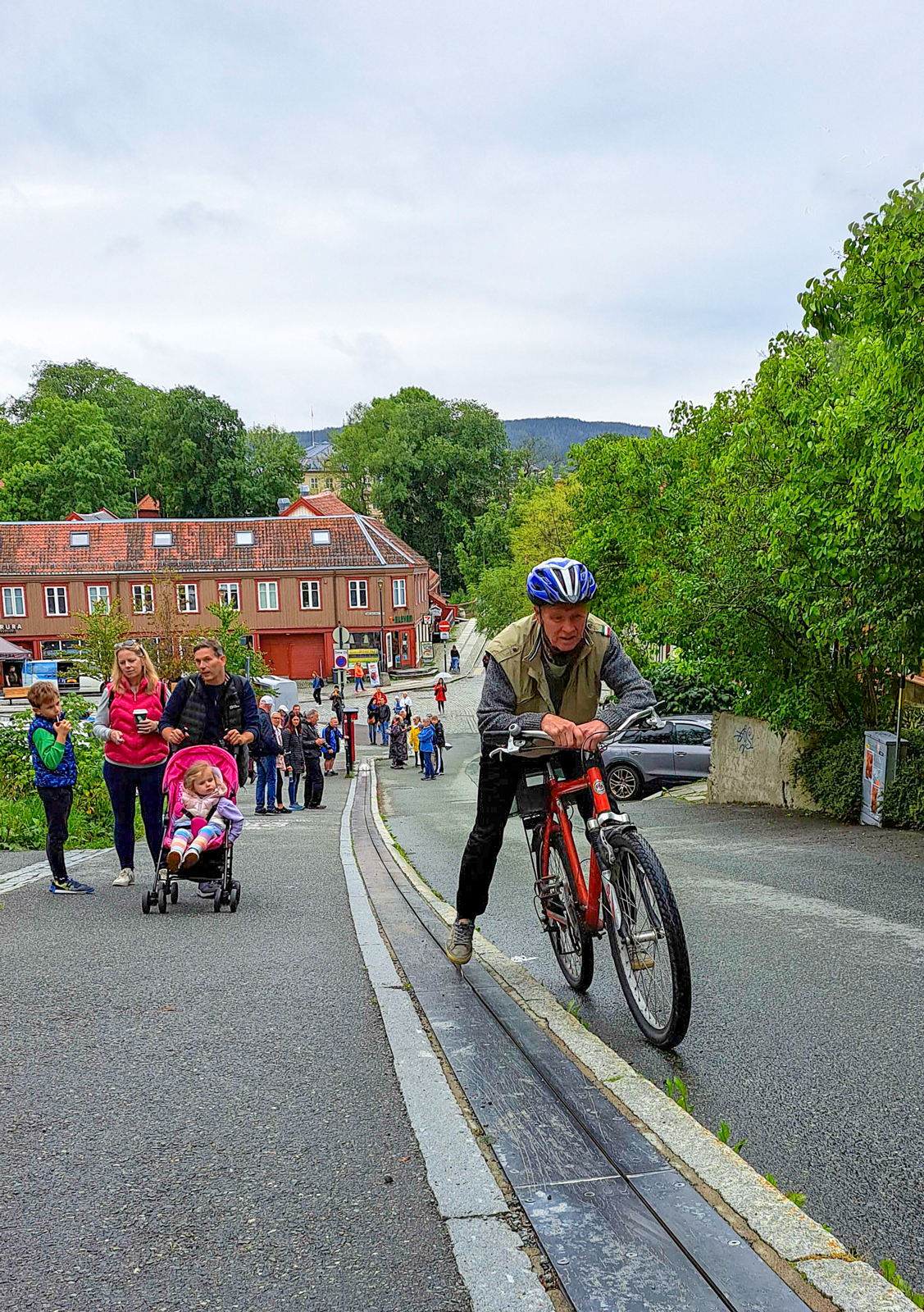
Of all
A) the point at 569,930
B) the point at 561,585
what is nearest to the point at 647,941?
the point at 569,930

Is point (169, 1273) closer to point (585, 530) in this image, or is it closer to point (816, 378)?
point (816, 378)

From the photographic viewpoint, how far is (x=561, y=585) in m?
4.50

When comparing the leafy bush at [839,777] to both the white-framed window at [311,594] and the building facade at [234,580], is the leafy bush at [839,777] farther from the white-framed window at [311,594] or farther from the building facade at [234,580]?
the white-framed window at [311,594]

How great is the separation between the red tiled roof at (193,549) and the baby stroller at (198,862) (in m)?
61.5

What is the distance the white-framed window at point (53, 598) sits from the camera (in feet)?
226

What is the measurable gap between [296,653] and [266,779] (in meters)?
51.7

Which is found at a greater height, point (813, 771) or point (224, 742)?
point (224, 742)

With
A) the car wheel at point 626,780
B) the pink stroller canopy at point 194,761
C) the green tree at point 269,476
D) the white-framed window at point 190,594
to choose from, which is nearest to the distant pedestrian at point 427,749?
the car wheel at point 626,780

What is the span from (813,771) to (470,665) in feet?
194

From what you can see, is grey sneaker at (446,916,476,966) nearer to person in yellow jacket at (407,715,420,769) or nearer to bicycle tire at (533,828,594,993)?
bicycle tire at (533,828,594,993)

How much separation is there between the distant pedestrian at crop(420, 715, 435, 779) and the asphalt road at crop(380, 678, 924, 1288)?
2154cm

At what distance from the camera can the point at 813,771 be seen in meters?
16.9

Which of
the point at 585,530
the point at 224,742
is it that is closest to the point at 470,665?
the point at 585,530

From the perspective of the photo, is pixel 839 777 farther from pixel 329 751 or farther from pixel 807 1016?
pixel 329 751
